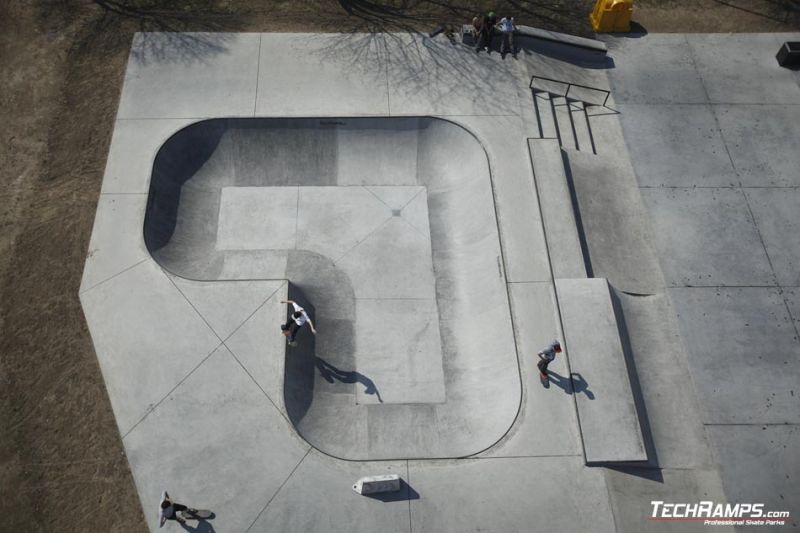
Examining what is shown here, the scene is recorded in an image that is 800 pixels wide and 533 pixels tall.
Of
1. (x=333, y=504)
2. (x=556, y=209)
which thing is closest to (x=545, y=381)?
(x=556, y=209)

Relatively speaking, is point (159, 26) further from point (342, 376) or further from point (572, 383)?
point (572, 383)

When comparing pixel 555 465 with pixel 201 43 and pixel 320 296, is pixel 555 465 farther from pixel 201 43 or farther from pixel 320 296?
pixel 201 43

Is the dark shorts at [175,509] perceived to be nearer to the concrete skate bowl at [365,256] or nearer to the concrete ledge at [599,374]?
the concrete skate bowl at [365,256]

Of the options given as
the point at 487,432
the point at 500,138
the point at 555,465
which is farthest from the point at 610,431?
the point at 500,138

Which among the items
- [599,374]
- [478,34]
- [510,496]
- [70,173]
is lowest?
[510,496]

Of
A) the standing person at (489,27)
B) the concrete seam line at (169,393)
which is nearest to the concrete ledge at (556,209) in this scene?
the standing person at (489,27)

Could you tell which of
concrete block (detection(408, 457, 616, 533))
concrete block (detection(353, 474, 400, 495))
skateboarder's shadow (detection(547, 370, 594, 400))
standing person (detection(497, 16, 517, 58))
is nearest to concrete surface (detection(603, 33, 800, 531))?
skateboarder's shadow (detection(547, 370, 594, 400))
